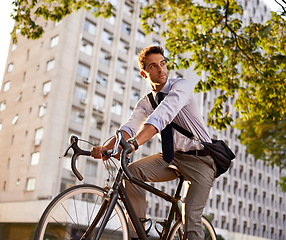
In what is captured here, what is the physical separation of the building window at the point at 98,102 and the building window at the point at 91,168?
528 cm

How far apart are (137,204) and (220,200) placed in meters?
52.8

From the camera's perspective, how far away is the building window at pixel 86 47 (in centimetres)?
3884

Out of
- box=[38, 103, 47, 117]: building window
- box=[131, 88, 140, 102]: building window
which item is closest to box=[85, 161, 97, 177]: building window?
box=[38, 103, 47, 117]: building window

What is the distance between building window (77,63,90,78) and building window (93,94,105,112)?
2244 millimetres

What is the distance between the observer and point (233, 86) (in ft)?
25.5

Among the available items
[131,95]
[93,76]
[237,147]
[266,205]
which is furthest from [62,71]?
[266,205]

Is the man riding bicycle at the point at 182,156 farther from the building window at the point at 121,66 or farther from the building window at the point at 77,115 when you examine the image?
the building window at the point at 121,66

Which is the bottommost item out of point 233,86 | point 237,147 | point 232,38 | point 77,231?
point 77,231

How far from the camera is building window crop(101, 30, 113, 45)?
41.3 meters

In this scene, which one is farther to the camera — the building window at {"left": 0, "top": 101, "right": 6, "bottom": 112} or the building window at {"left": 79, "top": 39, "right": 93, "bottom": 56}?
the building window at {"left": 0, "top": 101, "right": 6, "bottom": 112}

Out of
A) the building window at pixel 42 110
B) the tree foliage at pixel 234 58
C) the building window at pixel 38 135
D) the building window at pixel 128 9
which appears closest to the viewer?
the tree foliage at pixel 234 58

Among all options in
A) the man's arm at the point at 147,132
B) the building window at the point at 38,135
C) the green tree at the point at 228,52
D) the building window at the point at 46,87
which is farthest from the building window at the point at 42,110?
the man's arm at the point at 147,132

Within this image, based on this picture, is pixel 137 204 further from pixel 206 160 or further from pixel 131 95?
pixel 131 95

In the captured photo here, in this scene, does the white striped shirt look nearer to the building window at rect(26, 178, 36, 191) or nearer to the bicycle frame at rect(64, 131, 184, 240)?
the bicycle frame at rect(64, 131, 184, 240)
